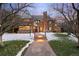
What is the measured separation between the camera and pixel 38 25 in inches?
72.9

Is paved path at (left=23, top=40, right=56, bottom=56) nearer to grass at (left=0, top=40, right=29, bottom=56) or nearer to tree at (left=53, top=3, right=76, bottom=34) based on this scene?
grass at (left=0, top=40, right=29, bottom=56)

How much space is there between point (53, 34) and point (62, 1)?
29 centimetres

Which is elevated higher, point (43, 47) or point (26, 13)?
point (26, 13)

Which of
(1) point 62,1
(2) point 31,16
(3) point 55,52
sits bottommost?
(3) point 55,52

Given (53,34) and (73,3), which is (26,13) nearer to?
(53,34)

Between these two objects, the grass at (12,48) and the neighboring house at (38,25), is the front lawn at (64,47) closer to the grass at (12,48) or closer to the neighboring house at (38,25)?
the neighboring house at (38,25)

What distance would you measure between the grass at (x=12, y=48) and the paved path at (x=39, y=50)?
0.07m

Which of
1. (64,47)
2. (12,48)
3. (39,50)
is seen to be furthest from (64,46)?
(12,48)

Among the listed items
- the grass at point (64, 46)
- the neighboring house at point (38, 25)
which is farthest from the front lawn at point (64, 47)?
the neighboring house at point (38, 25)

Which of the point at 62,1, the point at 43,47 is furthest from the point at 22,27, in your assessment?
the point at 62,1

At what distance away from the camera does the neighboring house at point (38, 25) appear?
1847 millimetres

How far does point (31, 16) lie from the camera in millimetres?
1844

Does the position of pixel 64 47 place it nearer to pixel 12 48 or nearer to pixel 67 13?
pixel 67 13

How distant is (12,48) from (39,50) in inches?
9.0
